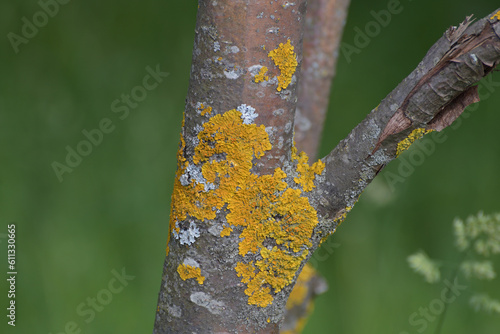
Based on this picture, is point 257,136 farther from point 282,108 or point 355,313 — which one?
point 355,313

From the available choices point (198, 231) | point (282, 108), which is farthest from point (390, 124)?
point (198, 231)
